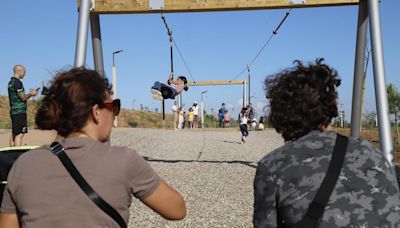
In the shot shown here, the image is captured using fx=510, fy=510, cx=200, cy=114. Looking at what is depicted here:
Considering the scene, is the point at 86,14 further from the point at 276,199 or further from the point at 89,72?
the point at 276,199

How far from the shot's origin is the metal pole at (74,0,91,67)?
202 inches

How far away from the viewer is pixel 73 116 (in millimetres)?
2160

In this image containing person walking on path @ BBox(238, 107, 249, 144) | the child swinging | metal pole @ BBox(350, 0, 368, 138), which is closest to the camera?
metal pole @ BBox(350, 0, 368, 138)

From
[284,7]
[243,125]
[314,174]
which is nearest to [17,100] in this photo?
[284,7]

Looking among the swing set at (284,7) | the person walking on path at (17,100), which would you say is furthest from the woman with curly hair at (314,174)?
the person walking on path at (17,100)

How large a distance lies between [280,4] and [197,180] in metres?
3.45

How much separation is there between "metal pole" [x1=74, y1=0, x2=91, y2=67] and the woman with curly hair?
317cm

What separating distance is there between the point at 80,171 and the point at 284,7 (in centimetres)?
600

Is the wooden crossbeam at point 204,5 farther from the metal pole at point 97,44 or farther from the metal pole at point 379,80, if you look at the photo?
the metal pole at point 379,80

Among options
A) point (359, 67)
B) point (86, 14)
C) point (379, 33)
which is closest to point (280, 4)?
point (359, 67)

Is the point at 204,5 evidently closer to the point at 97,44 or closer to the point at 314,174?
the point at 97,44

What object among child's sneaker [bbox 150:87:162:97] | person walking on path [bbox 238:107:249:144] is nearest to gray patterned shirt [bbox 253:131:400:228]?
child's sneaker [bbox 150:87:162:97]

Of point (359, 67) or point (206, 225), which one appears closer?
point (206, 225)

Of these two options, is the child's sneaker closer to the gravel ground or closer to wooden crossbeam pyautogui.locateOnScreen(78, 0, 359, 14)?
the gravel ground
